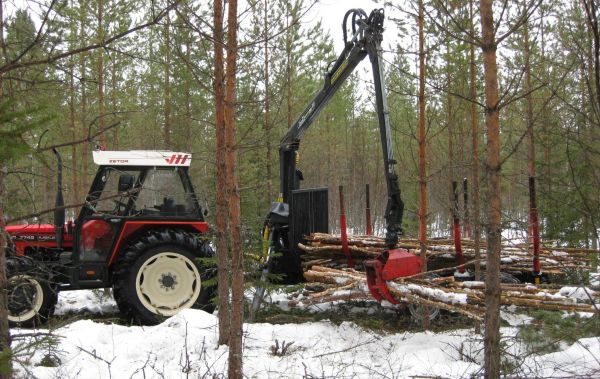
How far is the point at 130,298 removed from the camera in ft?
22.7

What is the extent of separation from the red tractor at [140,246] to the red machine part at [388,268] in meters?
2.36

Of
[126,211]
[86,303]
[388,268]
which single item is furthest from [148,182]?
[388,268]

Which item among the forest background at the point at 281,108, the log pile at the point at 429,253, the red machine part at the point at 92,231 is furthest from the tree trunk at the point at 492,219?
the red machine part at the point at 92,231

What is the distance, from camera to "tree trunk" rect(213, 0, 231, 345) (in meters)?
4.83

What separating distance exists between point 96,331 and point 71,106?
11364 millimetres

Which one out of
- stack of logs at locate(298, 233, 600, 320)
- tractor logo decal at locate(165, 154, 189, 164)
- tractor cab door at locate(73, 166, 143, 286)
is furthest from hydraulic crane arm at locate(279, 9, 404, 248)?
tractor cab door at locate(73, 166, 143, 286)

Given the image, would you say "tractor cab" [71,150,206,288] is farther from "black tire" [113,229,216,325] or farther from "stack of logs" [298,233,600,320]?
"stack of logs" [298,233,600,320]

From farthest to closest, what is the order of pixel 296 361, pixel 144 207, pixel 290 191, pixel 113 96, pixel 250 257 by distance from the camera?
pixel 113 96 < pixel 290 191 < pixel 144 207 < pixel 250 257 < pixel 296 361

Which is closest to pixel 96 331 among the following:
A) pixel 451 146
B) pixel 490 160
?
pixel 490 160

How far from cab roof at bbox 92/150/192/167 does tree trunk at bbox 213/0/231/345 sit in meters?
1.78

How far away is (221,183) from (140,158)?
2428 millimetres

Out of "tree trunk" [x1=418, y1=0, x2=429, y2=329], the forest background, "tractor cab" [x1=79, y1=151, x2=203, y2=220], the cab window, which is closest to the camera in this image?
the forest background

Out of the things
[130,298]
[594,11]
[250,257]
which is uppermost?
[594,11]

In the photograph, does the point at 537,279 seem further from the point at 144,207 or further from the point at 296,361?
the point at 144,207
